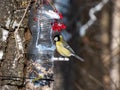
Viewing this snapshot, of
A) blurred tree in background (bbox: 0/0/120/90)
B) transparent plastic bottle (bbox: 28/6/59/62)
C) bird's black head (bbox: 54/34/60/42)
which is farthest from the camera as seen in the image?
blurred tree in background (bbox: 0/0/120/90)

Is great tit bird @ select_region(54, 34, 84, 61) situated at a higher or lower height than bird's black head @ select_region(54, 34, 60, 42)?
lower

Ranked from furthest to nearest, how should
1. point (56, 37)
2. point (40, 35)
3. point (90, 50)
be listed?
1. point (90, 50)
2. point (56, 37)
3. point (40, 35)

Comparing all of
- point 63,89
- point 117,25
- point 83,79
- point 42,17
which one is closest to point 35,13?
point 42,17

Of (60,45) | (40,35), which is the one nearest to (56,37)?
(60,45)

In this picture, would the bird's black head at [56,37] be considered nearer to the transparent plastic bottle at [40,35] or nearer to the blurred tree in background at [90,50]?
the transparent plastic bottle at [40,35]

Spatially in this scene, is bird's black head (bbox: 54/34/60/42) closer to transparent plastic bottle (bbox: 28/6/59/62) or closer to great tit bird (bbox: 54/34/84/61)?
great tit bird (bbox: 54/34/84/61)

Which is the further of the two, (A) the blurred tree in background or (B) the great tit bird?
(A) the blurred tree in background

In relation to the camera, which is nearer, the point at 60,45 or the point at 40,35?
the point at 40,35

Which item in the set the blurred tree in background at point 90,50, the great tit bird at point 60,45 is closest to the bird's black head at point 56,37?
the great tit bird at point 60,45

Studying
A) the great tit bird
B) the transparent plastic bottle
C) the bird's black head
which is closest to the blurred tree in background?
the great tit bird

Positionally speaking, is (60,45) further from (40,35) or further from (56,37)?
(40,35)

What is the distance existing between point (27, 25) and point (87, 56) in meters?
7.23

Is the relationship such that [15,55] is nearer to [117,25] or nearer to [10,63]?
[10,63]

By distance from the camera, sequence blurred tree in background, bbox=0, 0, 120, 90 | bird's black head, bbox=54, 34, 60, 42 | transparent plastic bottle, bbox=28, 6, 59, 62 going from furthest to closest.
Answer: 1. blurred tree in background, bbox=0, 0, 120, 90
2. bird's black head, bbox=54, 34, 60, 42
3. transparent plastic bottle, bbox=28, 6, 59, 62
